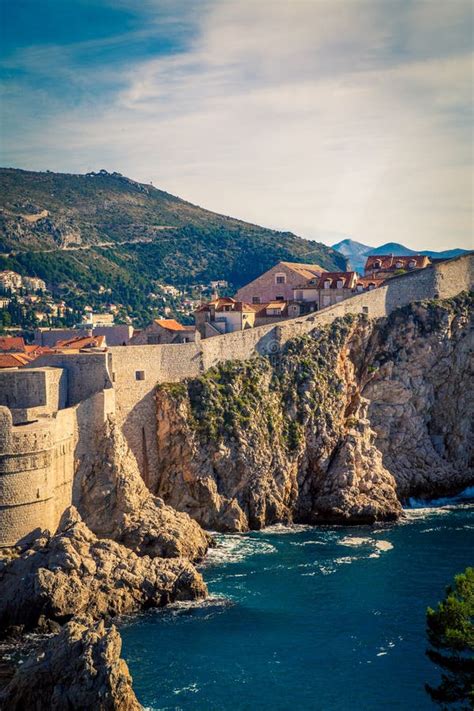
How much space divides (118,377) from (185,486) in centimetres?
713

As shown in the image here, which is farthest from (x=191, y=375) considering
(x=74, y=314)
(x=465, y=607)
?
(x=74, y=314)

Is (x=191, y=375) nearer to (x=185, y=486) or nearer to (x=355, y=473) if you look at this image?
(x=185, y=486)

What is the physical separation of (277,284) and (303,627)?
4006 cm

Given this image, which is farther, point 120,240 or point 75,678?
point 120,240

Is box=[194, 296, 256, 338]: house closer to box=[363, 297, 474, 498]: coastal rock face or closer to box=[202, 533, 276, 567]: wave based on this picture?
box=[363, 297, 474, 498]: coastal rock face

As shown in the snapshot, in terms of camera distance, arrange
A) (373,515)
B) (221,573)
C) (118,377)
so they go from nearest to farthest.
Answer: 1. (221,573)
2. (118,377)
3. (373,515)

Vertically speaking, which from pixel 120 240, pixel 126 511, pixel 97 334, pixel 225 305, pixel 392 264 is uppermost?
pixel 120 240

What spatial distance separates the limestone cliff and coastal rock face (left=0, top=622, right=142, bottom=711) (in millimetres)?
22884

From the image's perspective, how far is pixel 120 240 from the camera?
15188cm

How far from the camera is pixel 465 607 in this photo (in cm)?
3412

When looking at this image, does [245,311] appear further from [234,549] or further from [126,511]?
[126,511]

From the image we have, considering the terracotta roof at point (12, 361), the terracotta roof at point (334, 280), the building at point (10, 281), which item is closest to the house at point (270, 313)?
the terracotta roof at point (334, 280)

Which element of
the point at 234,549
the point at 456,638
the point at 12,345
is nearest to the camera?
the point at 456,638

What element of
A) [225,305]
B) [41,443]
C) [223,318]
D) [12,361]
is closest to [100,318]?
[225,305]
